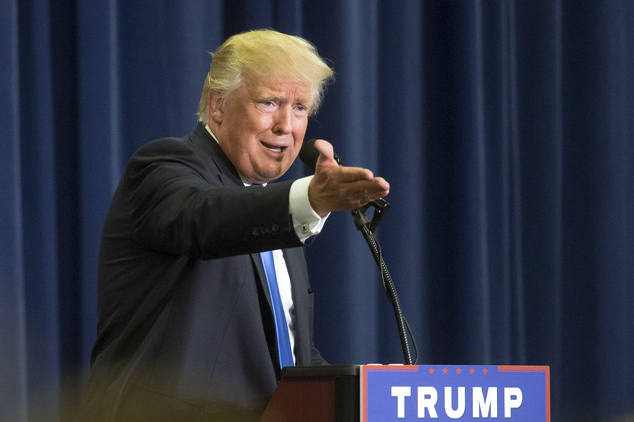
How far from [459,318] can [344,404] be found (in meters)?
1.76

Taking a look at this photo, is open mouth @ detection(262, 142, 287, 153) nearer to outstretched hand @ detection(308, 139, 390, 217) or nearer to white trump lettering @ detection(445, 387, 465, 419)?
outstretched hand @ detection(308, 139, 390, 217)

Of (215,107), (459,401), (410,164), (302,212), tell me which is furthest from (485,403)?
(410,164)

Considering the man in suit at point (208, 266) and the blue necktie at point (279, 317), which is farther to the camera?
the blue necktie at point (279, 317)

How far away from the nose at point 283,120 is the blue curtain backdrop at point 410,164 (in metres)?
0.66

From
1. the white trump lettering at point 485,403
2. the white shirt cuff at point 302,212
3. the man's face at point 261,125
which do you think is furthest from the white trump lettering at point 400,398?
the man's face at point 261,125

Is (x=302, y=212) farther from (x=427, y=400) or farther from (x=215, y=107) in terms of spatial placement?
(x=215, y=107)

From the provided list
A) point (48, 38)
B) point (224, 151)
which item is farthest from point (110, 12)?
point (224, 151)

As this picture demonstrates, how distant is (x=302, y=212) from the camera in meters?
1.13

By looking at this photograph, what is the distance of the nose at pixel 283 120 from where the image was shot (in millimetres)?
1718

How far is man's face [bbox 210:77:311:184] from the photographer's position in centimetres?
170

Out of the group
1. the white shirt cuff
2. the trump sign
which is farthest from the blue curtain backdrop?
the trump sign

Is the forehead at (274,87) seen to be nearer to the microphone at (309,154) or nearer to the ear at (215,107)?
the ear at (215,107)

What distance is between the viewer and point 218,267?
1.45 metres

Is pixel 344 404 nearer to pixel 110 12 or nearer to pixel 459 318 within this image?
pixel 110 12
